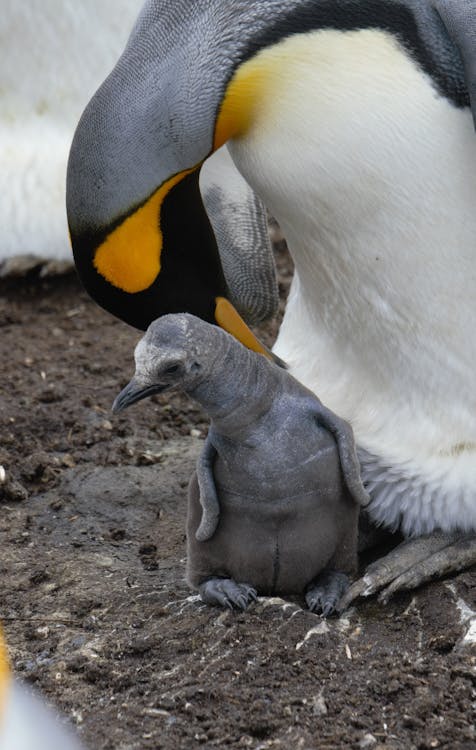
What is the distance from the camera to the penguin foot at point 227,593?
11.1 ft

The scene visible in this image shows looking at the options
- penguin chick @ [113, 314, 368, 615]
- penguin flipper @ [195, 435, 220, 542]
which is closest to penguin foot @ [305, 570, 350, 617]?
penguin chick @ [113, 314, 368, 615]

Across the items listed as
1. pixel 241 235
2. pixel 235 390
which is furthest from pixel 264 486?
pixel 241 235

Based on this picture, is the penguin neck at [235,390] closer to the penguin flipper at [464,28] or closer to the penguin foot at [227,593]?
the penguin foot at [227,593]

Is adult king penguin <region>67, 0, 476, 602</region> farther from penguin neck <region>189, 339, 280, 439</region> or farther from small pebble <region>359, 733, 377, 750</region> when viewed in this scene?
small pebble <region>359, 733, 377, 750</region>

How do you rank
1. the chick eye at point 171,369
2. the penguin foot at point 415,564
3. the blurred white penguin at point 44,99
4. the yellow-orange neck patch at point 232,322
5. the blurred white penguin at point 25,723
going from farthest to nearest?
1. the blurred white penguin at point 44,99
2. the yellow-orange neck patch at point 232,322
3. the penguin foot at point 415,564
4. the chick eye at point 171,369
5. the blurred white penguin at point 25,723

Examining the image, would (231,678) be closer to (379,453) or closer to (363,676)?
(363,676)

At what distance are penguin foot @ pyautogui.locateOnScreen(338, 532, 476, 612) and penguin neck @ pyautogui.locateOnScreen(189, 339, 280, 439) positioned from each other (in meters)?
0.52

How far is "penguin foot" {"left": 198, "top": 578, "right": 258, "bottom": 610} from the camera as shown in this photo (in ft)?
11.1

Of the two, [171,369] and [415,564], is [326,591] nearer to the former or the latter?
[415,564]

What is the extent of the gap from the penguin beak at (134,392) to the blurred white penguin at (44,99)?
2.97m

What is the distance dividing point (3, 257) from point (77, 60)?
0.91 metres

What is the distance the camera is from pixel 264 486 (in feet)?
11.0

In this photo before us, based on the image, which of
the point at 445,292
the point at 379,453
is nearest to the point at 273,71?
the point at 445,292

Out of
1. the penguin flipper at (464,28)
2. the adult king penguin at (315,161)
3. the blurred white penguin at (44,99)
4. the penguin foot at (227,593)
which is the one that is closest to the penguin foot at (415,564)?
the adult king penguin at (315,161)
